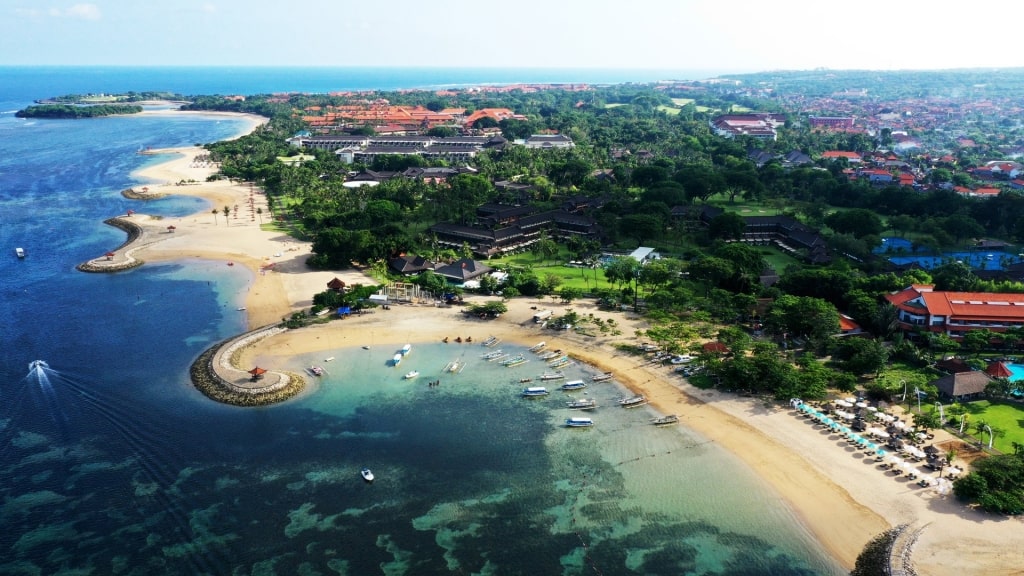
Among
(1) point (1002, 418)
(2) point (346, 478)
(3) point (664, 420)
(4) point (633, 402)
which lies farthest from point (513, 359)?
(1) point (1002, 418)

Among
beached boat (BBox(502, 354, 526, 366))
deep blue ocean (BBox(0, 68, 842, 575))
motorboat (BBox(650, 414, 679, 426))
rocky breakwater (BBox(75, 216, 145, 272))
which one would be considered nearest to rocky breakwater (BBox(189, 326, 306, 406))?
deep blue ocean (BBox(0, 68, 842, 575))

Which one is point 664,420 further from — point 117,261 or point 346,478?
point 117,261

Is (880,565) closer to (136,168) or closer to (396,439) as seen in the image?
(396,439)

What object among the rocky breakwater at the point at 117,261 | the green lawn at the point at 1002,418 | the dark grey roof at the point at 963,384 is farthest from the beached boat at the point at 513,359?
the rocky breakwater at the point at 117,261

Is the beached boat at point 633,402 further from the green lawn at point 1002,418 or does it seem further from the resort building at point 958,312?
the resort building at point 958,312

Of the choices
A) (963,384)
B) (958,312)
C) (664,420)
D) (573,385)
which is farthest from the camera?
(958,312)

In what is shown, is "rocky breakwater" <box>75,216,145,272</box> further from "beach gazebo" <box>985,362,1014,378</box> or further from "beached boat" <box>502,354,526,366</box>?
"beach gazebo" <box>985,362,1014,378</box>
